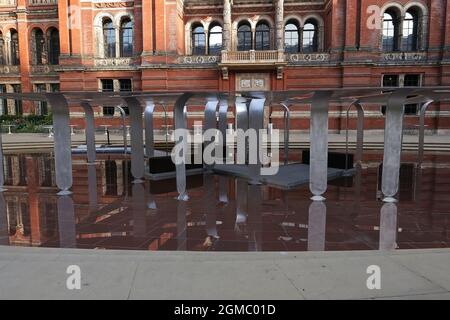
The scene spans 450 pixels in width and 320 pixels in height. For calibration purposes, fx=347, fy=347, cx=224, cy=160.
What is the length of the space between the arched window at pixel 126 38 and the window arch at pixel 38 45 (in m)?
8.91

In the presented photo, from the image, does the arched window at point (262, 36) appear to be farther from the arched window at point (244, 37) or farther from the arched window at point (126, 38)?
the arched window at point (126, 38)

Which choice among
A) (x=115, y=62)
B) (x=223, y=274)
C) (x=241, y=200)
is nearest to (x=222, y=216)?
(x=241, y=200)

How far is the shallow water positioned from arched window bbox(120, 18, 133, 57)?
72.5ft

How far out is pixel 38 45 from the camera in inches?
1305

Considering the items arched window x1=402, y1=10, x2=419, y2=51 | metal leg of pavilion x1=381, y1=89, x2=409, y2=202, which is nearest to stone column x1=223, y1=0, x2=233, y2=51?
arched window x1=402, y1=10, x2=419, y2=51

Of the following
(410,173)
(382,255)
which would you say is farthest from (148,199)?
(410,173)

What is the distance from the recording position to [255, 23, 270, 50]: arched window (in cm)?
3002

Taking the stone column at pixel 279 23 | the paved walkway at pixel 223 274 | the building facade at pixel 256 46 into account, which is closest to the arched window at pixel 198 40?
the building facade at pixel 256 46

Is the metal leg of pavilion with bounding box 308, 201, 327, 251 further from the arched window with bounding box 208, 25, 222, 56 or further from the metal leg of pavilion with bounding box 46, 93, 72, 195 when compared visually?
the arched window with bounding box 208, 25, 222, 56

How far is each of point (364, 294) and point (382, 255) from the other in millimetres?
1130

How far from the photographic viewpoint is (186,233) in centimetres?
554

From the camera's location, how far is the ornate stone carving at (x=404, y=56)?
86.0ft

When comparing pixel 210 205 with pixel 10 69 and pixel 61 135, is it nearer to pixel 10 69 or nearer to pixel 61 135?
pixel 61 135

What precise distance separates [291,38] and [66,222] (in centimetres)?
2802
